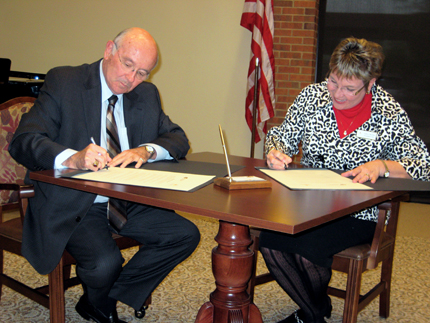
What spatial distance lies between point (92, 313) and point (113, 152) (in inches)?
27.8

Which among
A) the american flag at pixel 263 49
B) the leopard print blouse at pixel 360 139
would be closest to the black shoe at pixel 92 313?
the leopard print blouse at pixel 360 139

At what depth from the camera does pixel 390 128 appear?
1919 millimetres

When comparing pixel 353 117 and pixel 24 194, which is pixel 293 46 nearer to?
pixel 353 117

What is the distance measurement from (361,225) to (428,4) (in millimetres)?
3507

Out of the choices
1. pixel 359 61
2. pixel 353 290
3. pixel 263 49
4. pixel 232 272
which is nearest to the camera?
pixel 232 272

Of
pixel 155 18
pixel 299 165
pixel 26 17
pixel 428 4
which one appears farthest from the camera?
pixel 26 17

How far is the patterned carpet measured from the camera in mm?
2047

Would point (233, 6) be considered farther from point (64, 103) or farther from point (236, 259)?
point (236, 259)

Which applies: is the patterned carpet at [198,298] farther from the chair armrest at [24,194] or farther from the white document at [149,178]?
the white document at [149,178]

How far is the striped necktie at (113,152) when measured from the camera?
1.75 m

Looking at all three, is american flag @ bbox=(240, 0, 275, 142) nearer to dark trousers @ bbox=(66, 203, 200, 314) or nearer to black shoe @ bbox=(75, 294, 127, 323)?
dark trousers @ bbox=(66, 203, 200, 314)

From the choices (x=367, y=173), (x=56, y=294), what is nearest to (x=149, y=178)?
(x=56, y=294)

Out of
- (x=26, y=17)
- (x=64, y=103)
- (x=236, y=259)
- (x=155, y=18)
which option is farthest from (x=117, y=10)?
(x=236, y=259)

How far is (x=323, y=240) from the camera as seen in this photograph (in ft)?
5.33
